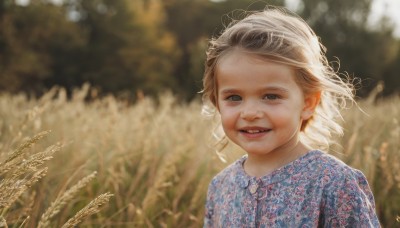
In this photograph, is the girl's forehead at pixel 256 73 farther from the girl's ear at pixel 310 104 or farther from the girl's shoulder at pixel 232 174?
the girl's shoulder at pixel 232 174

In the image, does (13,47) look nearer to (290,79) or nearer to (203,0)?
(203,0)

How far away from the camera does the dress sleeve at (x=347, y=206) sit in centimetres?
160

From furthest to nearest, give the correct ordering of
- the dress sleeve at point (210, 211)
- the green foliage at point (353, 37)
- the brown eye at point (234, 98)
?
the green foliage at point (353, 37) < the dress sleeve at point (210, 211) < the brown eye at point (234, 98)

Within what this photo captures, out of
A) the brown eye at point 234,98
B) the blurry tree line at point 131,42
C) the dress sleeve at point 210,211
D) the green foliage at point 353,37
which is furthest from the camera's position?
the green foliage at point 353,37

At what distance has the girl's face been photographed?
1740 mm

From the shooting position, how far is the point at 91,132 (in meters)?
3.51

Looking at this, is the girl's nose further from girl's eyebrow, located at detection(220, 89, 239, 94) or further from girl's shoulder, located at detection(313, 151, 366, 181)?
girl's shoulder, located at detection(313, 151, 366, 181)

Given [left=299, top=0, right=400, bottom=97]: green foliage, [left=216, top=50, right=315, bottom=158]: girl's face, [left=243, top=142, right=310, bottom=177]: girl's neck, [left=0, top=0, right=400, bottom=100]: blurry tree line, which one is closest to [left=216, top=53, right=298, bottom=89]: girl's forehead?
[left=216, top=50, right=315, bottom=158]: girl's face

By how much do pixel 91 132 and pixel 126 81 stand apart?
21.9 metres

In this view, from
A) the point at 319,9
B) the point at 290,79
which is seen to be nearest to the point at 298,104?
the point at 290,79

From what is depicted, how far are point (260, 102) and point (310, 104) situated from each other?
0.28 metres

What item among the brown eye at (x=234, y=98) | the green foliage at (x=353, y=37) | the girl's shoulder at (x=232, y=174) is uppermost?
the brown eye at (x=234, y=98)

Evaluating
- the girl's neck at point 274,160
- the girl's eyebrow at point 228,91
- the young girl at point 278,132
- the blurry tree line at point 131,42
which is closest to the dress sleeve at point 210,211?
the young girl at point 278,132

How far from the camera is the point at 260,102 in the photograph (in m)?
1.75
